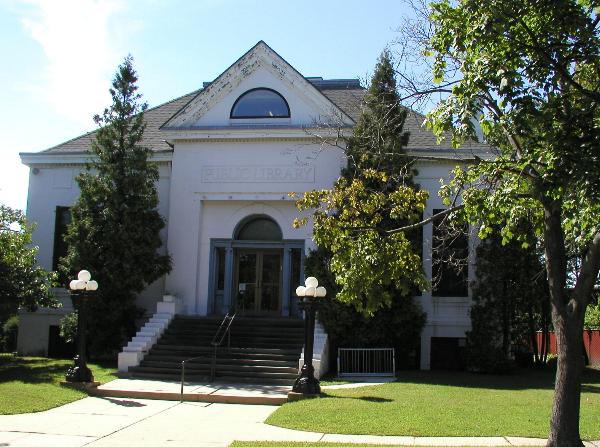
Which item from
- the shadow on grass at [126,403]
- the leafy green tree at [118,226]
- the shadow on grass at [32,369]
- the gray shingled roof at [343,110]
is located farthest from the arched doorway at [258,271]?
the shadow on grass at [126,403]

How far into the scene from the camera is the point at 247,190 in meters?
21.8

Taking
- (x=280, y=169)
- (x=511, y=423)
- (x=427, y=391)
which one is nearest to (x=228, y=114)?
(x=280, y=169)

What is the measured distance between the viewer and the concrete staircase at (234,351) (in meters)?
17.3

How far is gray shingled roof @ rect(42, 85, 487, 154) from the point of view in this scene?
22.2 m

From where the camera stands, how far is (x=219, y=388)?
15789mm

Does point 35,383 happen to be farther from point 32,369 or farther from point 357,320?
point 357,320

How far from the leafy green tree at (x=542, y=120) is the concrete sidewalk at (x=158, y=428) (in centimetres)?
250

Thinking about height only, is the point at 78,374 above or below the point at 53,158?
below

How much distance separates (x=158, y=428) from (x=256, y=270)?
438 inches

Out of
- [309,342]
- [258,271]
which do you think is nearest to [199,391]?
[309,342]

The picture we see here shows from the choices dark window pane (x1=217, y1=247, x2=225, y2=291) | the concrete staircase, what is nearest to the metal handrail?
the concrete staircase

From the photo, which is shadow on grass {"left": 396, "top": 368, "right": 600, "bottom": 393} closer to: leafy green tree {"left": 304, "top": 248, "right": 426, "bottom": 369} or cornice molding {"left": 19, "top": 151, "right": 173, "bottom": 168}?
leafy green tree {"left": 304, "top": 248, "right": 426, "bottom": 369}

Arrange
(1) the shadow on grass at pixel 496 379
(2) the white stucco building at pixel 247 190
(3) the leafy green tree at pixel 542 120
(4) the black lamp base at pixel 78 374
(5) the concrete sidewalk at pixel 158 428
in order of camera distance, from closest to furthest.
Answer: (3) the leafy green tree at pixel 542 120, (5) the concrete sidewalk at pixel 158 428, (4) the black lamp base at pixel 78 374, (1) the shadow on grass at pixel 496 379, (2) the white stucco building at pixel 247 190

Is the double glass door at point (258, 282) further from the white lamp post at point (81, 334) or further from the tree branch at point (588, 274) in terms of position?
the tree branch at point (588, 274)
